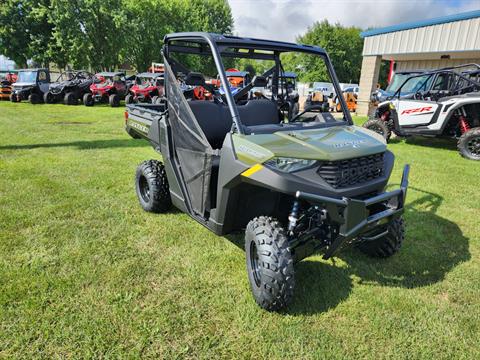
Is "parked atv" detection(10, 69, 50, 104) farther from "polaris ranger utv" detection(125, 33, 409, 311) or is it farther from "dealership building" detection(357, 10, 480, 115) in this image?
"polaris ranger utv" detection(125, 33, 409, 311)

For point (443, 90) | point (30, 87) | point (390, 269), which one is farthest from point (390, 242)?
point (30, 87)

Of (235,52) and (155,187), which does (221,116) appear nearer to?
(235,52)

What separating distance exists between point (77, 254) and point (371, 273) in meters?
2.63

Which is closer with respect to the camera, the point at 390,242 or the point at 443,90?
the point at 390,242

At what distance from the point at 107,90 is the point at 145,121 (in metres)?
14.4

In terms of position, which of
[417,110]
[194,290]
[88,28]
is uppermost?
[88,28]

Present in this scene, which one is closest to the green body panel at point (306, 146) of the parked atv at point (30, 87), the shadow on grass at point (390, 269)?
the shadow on grass at point (390, 269)

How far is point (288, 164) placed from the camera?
2357mm

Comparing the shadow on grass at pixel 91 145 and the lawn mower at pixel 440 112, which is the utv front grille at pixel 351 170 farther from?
the shadow on grass at pixel 91 145

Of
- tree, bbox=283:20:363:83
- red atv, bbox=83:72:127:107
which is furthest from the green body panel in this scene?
tree, bbox=283:20:363:83

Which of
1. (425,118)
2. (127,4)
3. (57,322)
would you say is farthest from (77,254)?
(127,4)

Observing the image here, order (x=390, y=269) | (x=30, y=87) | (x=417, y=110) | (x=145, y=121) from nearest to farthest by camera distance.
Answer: (x=390, y=269) → (x=145, y=121) → (x=417, y=110) → (x=30, y=87)

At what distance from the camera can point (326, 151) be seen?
239cm

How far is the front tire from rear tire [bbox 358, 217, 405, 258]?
1.12 m
